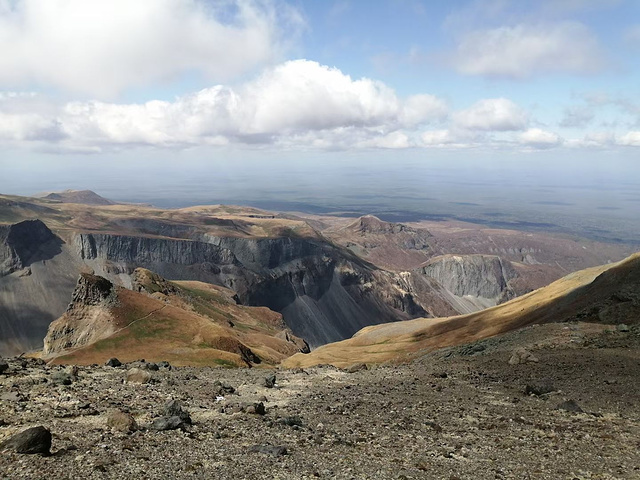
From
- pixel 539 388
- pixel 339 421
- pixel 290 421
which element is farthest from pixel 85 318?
pixel 539 388

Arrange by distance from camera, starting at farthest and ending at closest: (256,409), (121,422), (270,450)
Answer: (256,409), (121,422), (270,450)

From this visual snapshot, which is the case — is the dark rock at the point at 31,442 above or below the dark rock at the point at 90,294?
above

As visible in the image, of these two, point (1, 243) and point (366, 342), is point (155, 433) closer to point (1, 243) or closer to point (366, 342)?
point (366, 342)

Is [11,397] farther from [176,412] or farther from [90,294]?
[90,294]

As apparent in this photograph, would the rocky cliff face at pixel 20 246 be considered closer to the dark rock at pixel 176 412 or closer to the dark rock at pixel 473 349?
the dark rock at pixel 473 349

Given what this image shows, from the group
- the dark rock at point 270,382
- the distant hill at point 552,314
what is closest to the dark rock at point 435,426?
the dark rock at point 270,382

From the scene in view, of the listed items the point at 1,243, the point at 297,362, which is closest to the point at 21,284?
the point at 1,243
